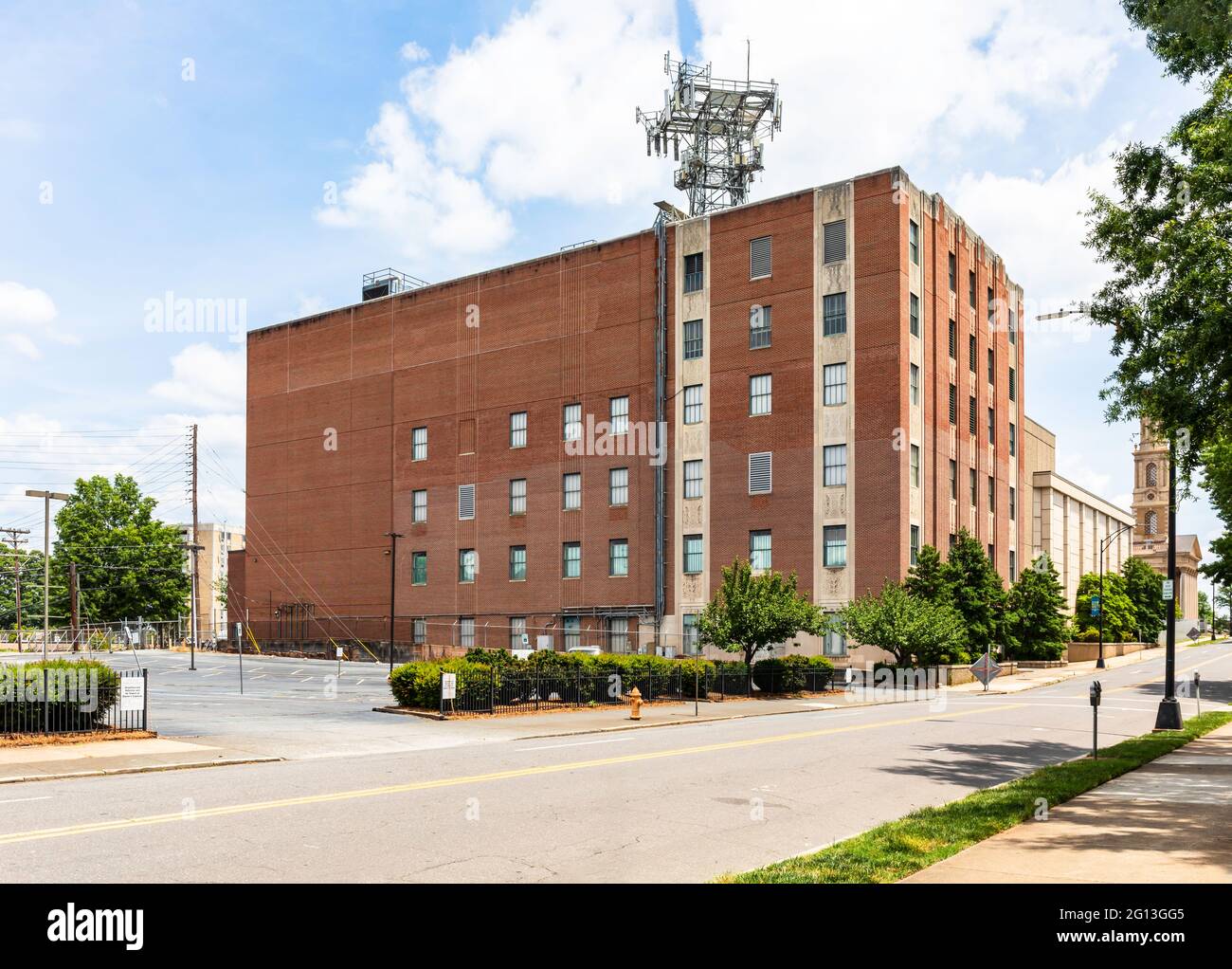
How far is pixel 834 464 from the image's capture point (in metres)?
55.8

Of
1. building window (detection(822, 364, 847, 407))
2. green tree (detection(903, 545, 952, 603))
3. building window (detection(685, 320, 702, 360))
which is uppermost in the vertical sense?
building window (detection(685, 320, 702, 360))

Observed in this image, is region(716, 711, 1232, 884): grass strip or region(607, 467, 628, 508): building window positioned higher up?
region(607, 467, 628, 508): building window

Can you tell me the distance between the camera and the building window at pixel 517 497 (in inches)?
2594

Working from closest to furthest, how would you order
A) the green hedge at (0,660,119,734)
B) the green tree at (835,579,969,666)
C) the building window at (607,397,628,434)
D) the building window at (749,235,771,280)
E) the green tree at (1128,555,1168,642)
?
the green hedge at (0,660,119,734) < the green tree at (835,579,969,666) < the building window at (749,235,771,280) < the building window at (607,397,628,434) < the green tree at (1128,555,1168,642)

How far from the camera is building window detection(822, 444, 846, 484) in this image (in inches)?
2184

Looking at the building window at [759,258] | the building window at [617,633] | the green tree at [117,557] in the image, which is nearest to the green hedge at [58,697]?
the building window at [617,633]

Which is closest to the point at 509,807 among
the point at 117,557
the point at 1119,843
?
the point at 1119,843

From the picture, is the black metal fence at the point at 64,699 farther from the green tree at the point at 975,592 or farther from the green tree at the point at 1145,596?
the green tree at the point at 1145,596

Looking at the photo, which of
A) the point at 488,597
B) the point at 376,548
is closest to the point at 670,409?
the point at 488,597

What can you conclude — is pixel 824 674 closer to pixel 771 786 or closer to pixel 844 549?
pixel 844 549

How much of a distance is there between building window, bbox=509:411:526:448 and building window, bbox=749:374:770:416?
48.2 ft

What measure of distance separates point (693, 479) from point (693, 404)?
13.4ft

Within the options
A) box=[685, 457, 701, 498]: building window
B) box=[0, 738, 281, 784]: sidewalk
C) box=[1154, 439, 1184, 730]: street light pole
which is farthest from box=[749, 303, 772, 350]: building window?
box=[0, 738, 281, 784]: sidewalk

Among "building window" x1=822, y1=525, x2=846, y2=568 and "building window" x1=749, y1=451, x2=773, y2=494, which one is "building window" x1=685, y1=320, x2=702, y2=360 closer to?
"building window" x1=749, y1=451, x2=773, y2=494
